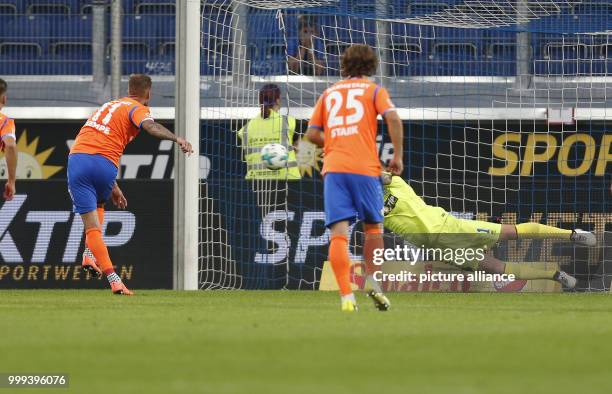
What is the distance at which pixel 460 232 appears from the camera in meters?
12.1

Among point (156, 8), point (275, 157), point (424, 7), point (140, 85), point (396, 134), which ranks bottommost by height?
point (275, 157)

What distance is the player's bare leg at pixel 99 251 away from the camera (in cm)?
1100

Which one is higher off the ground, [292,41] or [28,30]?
[28,30]

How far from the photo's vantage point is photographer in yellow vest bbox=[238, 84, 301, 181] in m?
13.5

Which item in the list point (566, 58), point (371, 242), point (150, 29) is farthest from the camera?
point (150, 29)

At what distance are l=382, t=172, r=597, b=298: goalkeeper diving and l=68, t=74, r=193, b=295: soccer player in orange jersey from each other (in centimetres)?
222

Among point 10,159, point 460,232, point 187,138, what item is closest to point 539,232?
point 460,232

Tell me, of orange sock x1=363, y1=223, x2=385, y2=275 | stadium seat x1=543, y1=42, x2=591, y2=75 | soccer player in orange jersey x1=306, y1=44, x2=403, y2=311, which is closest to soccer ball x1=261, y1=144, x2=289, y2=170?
orange sock x1=363, y1=223, x2=385, y2=275

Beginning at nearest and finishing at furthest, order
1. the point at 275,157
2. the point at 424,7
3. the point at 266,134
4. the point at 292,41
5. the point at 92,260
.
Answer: the point at 92,260 < the point at 275,157 < the point at 266,134 < the point at 424,7 < the point at 292,41

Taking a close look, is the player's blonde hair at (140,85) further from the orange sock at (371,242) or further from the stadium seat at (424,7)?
the stadium seat at (424,7)

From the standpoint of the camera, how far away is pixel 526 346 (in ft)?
19.6

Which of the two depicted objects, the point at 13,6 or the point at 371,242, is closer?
the point at 371,242

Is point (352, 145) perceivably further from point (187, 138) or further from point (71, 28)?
point (71, 28)

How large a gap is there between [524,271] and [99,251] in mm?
3796
